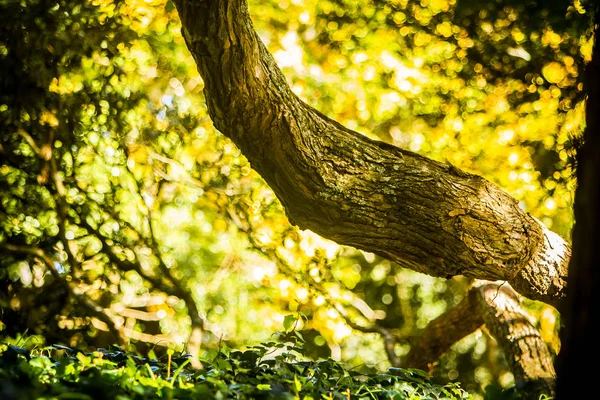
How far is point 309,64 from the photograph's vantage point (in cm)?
545

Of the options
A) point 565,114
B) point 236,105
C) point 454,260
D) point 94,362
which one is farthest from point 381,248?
point 565,114

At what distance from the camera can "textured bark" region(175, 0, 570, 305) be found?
260 centimetres

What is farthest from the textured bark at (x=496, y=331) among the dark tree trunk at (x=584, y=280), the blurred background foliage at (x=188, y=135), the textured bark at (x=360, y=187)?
the dark tree trunk at (x=584, y=280)

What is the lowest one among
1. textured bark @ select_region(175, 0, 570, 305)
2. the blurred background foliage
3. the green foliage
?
the green foliage

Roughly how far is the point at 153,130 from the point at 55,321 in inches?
73.1

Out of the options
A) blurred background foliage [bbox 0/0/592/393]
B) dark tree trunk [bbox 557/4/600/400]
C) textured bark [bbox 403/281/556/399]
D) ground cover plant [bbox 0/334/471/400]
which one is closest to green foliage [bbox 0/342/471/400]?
ground cover plant [bbox 0/334/471/400]

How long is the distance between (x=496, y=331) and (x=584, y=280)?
3.09 meters

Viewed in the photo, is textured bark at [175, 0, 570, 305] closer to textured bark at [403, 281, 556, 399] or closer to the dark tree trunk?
textured bark at [403, 281, 556, 399]

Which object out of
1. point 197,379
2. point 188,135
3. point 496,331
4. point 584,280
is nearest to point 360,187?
point 197,379

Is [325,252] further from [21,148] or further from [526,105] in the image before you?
[21,148]

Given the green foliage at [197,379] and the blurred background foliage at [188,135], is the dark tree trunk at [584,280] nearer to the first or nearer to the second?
the green foliage at [197,379]

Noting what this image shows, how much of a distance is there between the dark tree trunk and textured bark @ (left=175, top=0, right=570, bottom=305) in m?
1.44

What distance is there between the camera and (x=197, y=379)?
198 centimetres

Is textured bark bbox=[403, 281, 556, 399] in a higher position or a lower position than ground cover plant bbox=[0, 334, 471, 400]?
higher
